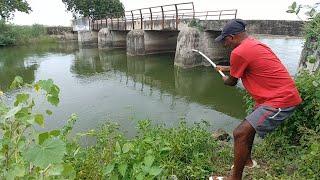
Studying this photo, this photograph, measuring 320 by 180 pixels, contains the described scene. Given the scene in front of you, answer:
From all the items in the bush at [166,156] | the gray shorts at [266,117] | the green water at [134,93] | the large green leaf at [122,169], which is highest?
the gray shorts at [266,117]

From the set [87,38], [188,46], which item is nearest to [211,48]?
[188,46]

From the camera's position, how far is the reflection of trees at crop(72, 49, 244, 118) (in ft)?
36.9

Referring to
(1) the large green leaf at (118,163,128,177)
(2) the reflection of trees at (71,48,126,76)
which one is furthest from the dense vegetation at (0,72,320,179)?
(2) the reflection of trees at (71,48,126,76)

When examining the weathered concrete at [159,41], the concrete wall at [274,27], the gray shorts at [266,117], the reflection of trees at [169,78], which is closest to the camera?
the gray shorts at [266,117]

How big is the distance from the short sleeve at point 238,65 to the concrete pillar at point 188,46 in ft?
47.4

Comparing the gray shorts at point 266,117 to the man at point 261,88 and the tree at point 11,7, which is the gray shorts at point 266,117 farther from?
the tree at point 11,7

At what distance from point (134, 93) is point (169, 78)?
3.55 metres

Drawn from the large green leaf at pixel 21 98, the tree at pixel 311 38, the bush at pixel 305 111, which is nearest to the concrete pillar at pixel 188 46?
the tree at pixel 311 38

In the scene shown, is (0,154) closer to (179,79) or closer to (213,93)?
(213,93)

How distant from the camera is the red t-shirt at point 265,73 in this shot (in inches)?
120

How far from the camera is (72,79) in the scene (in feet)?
51.8

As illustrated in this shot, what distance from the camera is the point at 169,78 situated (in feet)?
51.3

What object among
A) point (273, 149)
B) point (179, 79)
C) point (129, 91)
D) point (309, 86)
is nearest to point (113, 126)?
point (273, 149)

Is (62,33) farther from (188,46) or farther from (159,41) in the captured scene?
(188,46)
